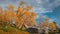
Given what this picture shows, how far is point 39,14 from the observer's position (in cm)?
476

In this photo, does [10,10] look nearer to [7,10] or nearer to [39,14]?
[7,10]

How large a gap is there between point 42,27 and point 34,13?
0.51m

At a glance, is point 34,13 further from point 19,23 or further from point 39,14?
point 19,23

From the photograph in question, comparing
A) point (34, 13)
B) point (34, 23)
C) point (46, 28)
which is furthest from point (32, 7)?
point (46, 28)

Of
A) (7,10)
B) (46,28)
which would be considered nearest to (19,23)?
(7,10)

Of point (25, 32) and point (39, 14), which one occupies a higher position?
point (39, 14)

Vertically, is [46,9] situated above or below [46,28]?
above

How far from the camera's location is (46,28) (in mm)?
4691

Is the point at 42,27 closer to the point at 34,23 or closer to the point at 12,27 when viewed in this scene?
the point at 34,23

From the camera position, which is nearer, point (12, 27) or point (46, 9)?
point (12, 27)

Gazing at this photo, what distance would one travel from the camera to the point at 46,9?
16.0 ft

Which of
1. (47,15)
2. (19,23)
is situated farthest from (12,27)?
(47,15)

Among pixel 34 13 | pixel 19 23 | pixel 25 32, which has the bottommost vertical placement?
pixel 25 32

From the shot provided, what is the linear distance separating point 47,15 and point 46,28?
1.40 feet
